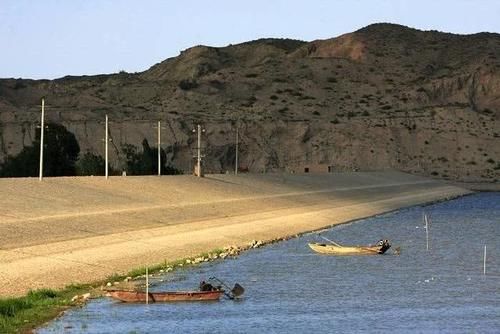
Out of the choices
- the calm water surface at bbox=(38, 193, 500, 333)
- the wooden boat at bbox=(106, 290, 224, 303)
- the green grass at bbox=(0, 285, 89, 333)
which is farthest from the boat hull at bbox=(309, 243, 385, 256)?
the green grass at bbox=(0, 285, 89, 333)

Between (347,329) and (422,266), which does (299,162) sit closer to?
(422,266)

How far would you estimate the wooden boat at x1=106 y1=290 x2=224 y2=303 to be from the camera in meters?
29.5

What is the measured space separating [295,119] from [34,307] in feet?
469

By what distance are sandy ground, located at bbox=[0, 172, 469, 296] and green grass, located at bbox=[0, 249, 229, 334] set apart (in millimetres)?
618

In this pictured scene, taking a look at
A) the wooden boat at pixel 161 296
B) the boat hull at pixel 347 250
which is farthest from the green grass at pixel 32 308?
the boat hull at pixel 347 250

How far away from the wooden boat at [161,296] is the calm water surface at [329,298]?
0.25m

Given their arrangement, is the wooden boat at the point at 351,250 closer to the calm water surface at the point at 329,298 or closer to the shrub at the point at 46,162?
the calm water surface at the point at 329,298

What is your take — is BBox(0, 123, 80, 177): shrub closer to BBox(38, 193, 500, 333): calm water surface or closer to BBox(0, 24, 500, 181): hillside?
BBox(0, 24, 500, 181): hillside

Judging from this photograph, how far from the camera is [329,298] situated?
31.7m

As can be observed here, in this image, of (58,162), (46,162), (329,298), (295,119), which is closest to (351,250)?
(329,298)


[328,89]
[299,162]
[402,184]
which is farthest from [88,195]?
[328,89]

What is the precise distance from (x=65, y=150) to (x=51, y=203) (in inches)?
1896

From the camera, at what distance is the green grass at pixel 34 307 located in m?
24.9

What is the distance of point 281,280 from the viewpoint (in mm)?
36188
